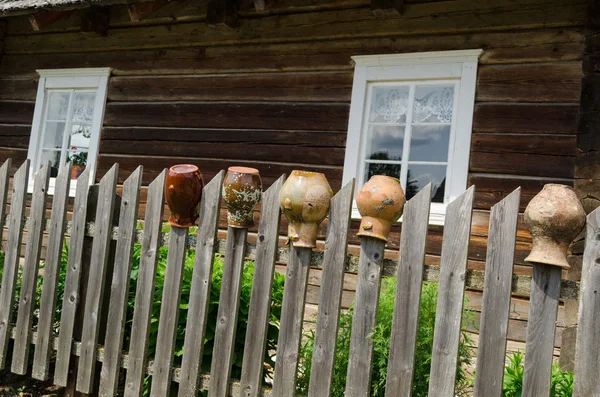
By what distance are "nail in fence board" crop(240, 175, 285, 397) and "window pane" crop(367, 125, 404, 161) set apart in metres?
2.53

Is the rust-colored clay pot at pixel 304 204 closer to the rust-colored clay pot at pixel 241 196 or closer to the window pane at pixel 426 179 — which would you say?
the rust-colored clay pot at pixel 241 196

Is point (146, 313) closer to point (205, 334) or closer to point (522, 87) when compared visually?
point (205, 334)

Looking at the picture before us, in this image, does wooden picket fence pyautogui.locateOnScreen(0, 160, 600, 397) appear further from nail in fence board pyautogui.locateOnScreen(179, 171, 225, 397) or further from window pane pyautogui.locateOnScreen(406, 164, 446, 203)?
window pane pyautogui.locateOnScreen(406, 164, 446, 203)

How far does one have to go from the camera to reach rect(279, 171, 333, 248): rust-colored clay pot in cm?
256

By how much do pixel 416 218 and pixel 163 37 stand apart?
4668 millimetres

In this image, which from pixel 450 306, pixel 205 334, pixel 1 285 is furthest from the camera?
pixel 1 285

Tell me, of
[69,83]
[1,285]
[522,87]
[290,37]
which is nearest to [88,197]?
[1,285]

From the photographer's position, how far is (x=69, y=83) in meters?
6.67

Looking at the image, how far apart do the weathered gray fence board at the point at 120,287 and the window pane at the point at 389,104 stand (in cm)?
263

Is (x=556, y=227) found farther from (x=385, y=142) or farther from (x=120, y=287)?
(x=385, y=142)

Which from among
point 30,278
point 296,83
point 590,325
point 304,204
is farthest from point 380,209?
point 296,83

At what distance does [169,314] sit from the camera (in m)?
2.90

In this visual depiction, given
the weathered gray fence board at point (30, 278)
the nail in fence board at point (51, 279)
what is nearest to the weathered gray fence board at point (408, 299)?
the nail in fence board at point (51, 279)

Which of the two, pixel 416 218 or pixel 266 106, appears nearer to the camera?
pixel 416 218
